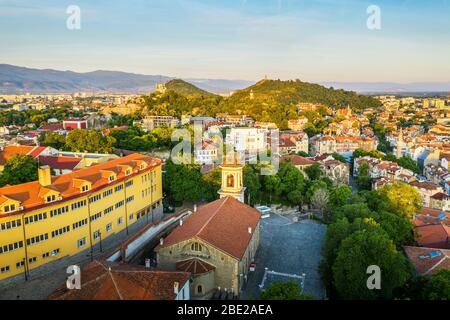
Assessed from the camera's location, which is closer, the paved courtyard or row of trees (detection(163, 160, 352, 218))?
the paved courtyard

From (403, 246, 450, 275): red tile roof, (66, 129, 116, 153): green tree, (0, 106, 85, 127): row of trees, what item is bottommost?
(403, 246, 450, 275): red tile roof

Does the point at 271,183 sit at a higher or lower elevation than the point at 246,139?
lower

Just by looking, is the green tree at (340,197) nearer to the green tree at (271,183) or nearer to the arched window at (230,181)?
the green tree at (271,183)

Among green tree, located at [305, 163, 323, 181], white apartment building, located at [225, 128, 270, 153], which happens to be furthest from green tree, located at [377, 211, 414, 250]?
white apartment building, located at [225, 128, 270, 153]

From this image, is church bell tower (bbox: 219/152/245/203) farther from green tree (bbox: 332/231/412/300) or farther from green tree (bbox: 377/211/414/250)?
Answer: green tree (bbox: 332/231/412/300)

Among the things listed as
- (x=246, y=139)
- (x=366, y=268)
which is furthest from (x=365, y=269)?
(x=246, y=139)

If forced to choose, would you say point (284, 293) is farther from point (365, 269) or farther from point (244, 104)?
point (244, 104)

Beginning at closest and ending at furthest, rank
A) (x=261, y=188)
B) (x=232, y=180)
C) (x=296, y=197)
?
(x=232, y=180)
(x=296, y=197)
(x=261, y=188)
